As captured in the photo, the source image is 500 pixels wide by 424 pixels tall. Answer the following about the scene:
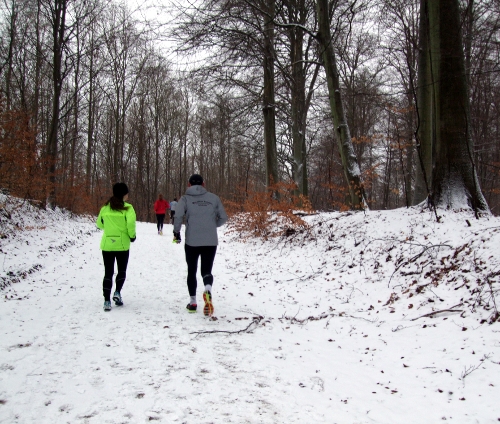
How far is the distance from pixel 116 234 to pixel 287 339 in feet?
10.1

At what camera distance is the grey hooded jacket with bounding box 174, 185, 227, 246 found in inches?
208

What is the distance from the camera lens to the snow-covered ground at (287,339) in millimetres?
2760

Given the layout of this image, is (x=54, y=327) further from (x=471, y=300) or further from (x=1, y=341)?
(x=471, y=300)

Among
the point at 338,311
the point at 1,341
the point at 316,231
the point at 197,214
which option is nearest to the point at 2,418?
the point at 1,341

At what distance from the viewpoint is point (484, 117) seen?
1722 centimetres

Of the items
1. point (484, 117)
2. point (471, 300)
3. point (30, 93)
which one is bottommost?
point (471, 300)

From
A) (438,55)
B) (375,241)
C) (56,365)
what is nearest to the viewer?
(56,365)

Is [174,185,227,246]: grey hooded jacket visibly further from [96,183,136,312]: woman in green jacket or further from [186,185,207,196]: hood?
[96,183,136,312]: woman in green jacket

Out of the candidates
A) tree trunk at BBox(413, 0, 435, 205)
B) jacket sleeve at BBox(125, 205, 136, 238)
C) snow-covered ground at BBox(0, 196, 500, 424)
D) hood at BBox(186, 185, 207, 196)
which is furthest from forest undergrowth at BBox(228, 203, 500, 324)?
jacket sleeve at BBox(125, 205, 136, 238)

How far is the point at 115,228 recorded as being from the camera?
5469 mm

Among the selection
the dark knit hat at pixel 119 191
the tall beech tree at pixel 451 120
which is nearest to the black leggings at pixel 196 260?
the dark knit hat at pixel 119 191

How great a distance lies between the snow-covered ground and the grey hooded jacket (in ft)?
3.83

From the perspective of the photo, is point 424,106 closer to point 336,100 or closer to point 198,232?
point 336,100

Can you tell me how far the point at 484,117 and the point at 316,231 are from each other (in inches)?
526
